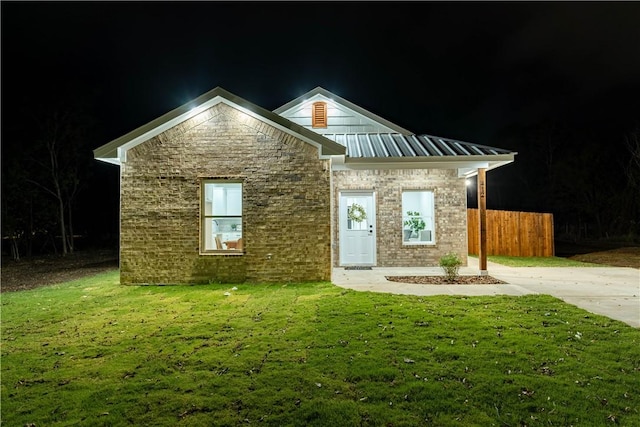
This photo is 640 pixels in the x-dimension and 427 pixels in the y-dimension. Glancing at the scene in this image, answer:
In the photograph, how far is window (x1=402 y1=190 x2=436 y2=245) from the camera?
12.5m

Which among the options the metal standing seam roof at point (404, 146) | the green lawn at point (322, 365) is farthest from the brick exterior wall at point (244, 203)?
the metal standing seam roof at point (404, 146)

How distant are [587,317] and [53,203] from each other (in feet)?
84.1

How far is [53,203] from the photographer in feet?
73.6

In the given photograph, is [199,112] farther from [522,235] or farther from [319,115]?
[522,235]

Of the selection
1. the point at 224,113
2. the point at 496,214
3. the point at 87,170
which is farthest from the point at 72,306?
the point at 87,170

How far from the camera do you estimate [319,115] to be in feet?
45.4

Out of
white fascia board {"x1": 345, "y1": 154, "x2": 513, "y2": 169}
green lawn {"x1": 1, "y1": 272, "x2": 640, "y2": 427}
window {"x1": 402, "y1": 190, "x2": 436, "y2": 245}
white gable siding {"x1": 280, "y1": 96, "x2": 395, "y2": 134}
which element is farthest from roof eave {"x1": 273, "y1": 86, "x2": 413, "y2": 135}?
green lawn {"x1": 1, "y1": 272, "x2": 640, "y2": 427}

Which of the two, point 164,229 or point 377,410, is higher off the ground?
point 164,229

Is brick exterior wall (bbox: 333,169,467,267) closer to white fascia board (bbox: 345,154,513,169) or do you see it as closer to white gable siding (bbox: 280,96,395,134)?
white fascia board (bbox: 345,154,513,169)

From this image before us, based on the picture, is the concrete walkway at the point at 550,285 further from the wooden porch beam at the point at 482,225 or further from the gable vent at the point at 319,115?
the gable vent at the point at 319,115

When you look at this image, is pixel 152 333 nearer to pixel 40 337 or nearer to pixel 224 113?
pixel 40 337

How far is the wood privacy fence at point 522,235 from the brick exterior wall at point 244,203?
34.3ft

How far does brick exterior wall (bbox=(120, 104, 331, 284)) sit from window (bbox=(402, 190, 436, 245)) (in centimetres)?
426

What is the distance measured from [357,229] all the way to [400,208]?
4.96 ft
